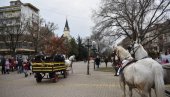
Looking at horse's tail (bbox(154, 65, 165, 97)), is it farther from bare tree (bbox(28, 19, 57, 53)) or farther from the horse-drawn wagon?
bare tree (bbox(28, 19, 57, 53))

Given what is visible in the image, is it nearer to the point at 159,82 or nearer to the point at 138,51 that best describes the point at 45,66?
the point at 138,51

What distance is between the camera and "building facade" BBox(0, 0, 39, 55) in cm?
5028

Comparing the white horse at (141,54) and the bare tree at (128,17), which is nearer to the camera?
the white horse at (141,54)

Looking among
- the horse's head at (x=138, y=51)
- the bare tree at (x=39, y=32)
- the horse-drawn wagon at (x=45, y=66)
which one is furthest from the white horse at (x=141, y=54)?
the bare tree at (x=39, y=32)

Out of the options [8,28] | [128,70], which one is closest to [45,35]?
[8,28]

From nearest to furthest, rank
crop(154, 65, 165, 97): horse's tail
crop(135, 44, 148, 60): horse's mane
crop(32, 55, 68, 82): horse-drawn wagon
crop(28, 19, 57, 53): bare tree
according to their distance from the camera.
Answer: crop(154, 65, 165, 97): horse's tail
crop(135, 44, 148, 60): horse's mane
crop(32, 55, 68, 82): horse-drawn wagon
crop(28, 19, 57, 53): bare tree

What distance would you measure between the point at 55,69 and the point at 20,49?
6528cm

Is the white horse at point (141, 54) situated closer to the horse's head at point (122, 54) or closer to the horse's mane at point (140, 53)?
the horse's mane at point (140, 53)

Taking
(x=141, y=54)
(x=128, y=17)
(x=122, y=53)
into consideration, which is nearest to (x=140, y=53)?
(x=141, y=54)

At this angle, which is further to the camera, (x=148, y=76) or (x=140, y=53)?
(x=140, y=53)

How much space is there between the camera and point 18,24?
4991cm

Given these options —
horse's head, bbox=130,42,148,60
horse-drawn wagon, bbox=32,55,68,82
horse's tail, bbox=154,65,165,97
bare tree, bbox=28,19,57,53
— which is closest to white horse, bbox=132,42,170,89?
horse's head, bbox=130,42,148,60

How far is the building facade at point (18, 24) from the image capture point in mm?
50281

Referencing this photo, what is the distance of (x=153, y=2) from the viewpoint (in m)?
39.2
